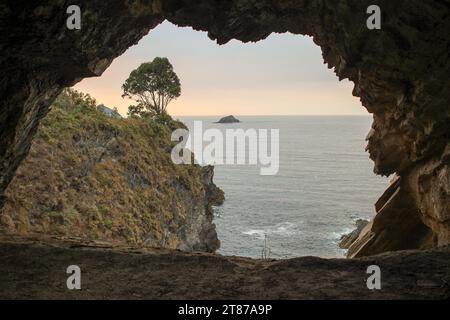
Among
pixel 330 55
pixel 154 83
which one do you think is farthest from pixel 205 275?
pixel 154 83

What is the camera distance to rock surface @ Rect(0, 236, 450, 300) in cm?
807

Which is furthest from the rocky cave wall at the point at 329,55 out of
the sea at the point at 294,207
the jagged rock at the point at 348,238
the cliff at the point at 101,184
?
the jagged rock at the point at 348,238

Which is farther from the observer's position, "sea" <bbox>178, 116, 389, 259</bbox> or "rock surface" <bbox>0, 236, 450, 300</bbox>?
"sea" <bbox>178, 116, 389, 259</bbox>

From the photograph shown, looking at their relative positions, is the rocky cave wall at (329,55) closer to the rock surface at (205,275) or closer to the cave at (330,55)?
the cave at (330,55)

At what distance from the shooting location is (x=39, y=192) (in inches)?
971

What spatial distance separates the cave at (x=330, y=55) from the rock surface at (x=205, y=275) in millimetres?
4623

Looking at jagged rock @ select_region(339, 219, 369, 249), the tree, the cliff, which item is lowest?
jagged rock @ select_region(339, 219, 369, 249)

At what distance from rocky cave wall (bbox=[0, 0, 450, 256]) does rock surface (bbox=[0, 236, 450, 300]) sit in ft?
15.3

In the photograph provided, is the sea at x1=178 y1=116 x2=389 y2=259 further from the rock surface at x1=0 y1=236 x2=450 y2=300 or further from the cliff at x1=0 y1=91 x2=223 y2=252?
the rock surface at x1=0 y1=236 x2=450 y2=300

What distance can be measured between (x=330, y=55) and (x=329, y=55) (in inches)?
3.3

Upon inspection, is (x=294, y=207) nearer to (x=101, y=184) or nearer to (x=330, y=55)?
(x=101, y=184)

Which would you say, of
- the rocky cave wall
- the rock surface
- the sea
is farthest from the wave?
the rock surface

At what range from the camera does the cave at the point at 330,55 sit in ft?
36.1

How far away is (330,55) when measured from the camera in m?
15.9
